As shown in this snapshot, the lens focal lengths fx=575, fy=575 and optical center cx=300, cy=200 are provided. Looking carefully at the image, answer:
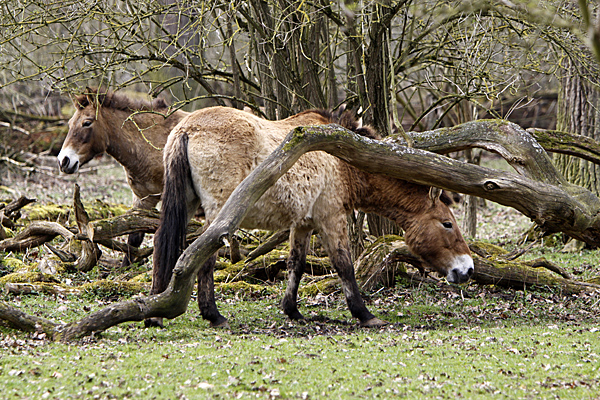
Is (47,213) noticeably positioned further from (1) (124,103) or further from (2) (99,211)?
(1) (124,103)

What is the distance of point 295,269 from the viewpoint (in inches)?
254

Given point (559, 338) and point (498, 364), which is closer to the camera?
point (498, 364)

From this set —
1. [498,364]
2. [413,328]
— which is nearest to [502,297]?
[413,328]

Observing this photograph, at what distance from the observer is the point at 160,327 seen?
211 inches

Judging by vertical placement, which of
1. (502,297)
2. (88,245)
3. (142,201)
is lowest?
(502,297)

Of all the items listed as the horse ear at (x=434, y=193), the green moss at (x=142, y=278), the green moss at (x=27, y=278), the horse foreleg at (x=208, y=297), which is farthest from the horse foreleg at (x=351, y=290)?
the green moss at (x=27, y=278)

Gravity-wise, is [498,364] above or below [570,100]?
below

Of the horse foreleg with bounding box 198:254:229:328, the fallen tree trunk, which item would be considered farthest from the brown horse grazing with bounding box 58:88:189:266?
the fallen tree trunk

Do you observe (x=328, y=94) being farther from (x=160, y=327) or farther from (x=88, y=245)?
(x=160, y=327)

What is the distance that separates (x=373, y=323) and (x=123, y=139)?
4863mm

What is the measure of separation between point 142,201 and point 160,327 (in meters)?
3.73

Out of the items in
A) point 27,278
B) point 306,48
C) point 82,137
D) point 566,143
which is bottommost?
point 27,278

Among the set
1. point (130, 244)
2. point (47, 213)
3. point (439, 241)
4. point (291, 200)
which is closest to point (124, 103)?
point (130, 244)

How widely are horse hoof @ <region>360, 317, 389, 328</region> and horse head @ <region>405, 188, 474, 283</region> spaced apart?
1059mm
